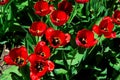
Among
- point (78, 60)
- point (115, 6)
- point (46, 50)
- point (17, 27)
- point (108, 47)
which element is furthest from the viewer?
point (115, 6)

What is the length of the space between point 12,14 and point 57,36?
0.88m

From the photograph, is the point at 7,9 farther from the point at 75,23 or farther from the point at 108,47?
the point at 108,47

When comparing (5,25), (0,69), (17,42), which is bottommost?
(0,69)

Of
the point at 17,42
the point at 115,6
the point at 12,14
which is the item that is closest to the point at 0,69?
the point at 17,42

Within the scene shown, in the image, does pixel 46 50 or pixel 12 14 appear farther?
pixel 12 14

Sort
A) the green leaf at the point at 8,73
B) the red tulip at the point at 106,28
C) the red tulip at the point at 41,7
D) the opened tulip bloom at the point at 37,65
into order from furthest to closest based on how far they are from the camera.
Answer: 1. the green leaf at the point at 8,73
2. the red tulip at the point at 41,7
3. the red tulip at the point at 106,28
4. the opened tulip bloom at the point at 37,65

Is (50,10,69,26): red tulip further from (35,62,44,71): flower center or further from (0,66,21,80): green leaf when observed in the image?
(0,66,21,80): green leaf

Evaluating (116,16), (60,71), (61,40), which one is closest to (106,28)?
(116,16)

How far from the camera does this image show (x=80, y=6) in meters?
3.17

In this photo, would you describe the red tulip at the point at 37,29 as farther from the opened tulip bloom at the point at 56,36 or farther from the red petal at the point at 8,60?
the red petal at the point at 8,60

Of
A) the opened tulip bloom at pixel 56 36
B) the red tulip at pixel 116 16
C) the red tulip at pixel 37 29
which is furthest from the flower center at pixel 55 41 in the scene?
the red tulip at pixel 116 16

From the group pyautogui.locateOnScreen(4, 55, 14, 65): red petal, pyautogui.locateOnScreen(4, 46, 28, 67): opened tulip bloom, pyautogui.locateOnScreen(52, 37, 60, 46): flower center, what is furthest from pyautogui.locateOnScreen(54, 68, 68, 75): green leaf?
pyautogui.locateOnScreen(4, 55, 14, 65): red petal

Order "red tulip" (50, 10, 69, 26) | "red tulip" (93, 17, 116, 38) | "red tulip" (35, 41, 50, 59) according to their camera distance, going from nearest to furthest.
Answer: "red tulip" (35, 41, 50, 59) < "red tulip" (93, 17, 116, 38) < "red tulip" (50, 10, 69, 26)

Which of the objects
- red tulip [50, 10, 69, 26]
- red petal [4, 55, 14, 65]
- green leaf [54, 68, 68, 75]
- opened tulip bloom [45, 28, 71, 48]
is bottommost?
green leaf [54, 68, 68, 75]
